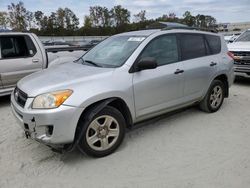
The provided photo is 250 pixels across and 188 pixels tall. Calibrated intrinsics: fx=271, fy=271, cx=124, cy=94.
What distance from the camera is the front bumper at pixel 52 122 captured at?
3.26 meters

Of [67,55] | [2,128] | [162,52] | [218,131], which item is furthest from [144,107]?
[67,55]

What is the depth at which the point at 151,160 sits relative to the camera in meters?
3.67

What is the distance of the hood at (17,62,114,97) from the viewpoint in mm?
3463

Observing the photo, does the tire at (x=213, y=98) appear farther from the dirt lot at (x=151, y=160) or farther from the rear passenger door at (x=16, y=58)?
the rear passenger door at (x=16, y=58)

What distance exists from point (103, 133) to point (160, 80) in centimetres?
127

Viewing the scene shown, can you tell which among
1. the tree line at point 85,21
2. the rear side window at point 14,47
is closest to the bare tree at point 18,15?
the tree line at point 85,21

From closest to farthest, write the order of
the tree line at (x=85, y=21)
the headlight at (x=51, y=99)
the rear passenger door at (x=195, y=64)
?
1. the headlight at (x=51, y=99)
2. the rear passenger door at (x=195, y=64)
3. the tree line at (x=85, y=21)

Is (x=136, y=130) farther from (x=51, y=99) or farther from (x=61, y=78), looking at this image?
(x=51, y=99)

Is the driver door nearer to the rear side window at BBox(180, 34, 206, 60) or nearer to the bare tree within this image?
the rear side window at BBox(180, 34, 206, 60)

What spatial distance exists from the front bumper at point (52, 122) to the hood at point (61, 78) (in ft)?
0.73

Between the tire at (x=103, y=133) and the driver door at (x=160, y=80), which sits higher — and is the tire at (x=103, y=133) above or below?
below

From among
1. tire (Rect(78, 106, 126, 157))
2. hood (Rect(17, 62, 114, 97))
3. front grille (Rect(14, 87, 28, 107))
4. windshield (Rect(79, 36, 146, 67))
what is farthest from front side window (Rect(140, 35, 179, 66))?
front grille (Rect(14, 87, 28, 107))

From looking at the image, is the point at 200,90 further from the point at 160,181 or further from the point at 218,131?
the point at 160,181

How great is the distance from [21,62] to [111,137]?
376 centimetres
